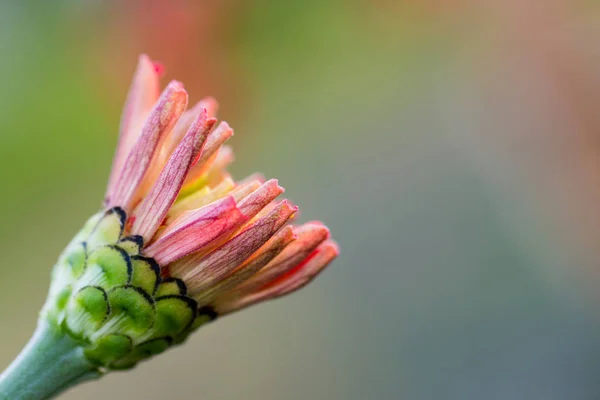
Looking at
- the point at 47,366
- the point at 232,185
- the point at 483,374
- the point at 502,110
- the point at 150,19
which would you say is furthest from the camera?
the point at 150,19

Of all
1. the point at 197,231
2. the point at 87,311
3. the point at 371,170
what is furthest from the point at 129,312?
the point at 371,170

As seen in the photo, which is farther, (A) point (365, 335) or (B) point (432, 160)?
(B) point (432, 160)

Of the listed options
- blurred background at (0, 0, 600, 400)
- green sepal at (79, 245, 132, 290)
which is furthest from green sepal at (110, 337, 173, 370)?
blurred background at (0, 0, 600, 400)

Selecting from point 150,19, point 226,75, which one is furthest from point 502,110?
point 150,19

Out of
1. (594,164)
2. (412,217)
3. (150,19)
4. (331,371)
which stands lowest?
(331,371)

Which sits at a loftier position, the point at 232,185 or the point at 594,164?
the point at 232,185

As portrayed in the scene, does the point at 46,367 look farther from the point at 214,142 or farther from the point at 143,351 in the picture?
the point at 214,142

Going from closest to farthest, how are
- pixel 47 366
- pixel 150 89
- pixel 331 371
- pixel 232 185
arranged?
pixel 47 366, pixel 232 185, pixel 150 89, pixel 331 371

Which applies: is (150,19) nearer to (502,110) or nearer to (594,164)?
(502,110)
